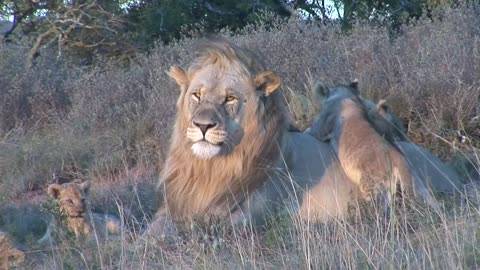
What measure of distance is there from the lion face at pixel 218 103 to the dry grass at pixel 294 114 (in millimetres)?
563

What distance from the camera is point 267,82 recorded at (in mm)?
6688

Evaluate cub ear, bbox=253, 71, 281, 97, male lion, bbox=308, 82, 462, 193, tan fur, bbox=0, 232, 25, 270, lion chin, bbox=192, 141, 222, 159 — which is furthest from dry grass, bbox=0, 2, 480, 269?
cub ear, bbox=253, 71, 281, 97

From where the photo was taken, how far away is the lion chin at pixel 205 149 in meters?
6.29

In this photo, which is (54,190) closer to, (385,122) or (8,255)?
(8,255)

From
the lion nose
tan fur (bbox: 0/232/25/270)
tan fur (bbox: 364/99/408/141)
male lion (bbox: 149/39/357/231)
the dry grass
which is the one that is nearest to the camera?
the dry grass

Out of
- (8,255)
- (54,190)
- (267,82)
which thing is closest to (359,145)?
(267,82)

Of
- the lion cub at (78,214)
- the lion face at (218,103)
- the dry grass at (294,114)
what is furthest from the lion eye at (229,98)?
the lion cub at (78,214)

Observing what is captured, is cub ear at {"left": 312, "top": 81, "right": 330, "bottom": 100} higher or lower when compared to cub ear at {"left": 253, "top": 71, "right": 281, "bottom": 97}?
lower

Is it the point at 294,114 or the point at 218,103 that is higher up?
the point at 218,103

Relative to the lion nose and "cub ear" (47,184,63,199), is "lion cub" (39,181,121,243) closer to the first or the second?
"cub ear" (47,184,63,199)

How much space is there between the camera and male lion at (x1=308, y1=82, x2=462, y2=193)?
729 centimetres

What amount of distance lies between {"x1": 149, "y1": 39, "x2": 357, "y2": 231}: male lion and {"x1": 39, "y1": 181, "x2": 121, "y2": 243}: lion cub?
452mm

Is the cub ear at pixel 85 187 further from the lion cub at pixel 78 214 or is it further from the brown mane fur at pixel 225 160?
the brown mane fur at pixel 225 160

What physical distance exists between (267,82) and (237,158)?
52 cm
